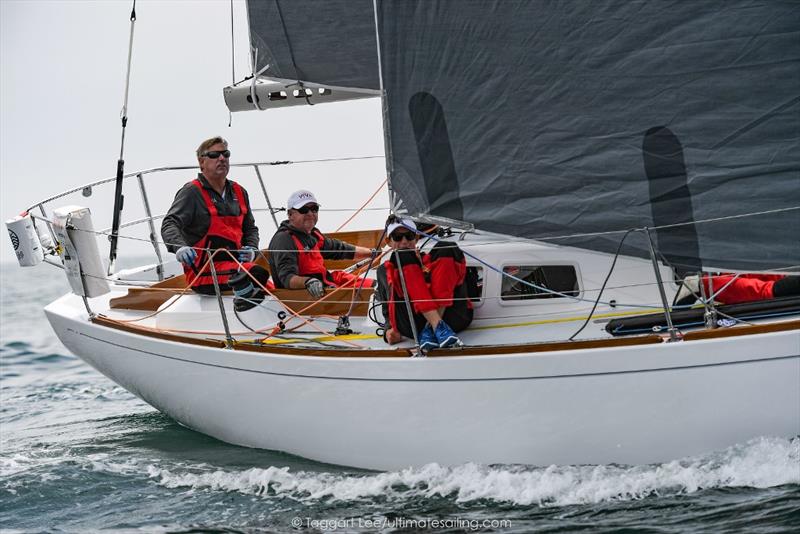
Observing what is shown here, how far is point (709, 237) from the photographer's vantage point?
184 inches

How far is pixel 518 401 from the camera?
479cm

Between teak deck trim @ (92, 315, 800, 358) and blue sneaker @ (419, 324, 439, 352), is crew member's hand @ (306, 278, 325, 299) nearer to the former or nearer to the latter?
teak deck trim @ (92, 315, 800, 358)

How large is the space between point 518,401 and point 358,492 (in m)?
0.89

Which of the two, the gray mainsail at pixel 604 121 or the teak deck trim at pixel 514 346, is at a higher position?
the gray mainsail at pixel 604 121

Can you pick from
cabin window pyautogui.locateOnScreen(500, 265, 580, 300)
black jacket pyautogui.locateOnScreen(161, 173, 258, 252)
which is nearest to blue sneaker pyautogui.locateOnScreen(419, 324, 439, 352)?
cabin window pyautogui.locateOnScreen(500, 265, 580, 300)

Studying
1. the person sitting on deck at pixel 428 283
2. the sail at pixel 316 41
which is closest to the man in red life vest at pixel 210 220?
the sail at pixel 316 41

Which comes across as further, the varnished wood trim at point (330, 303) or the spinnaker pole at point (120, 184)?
the spinnaker pole at point (120, 184)

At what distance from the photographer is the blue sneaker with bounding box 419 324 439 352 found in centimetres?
495

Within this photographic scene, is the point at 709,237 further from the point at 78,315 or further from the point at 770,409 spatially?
the point at 78,315

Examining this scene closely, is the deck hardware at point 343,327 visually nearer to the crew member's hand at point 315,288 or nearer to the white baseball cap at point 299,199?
the crew member's hand at point 315,288

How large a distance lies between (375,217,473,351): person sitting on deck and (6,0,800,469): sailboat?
0.11m

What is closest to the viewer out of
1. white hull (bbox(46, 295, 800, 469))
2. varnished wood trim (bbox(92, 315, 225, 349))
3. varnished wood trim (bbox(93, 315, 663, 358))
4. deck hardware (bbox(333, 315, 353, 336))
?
white hull (bbox(46, 295, 800, 469))

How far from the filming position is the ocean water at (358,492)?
4398 mm

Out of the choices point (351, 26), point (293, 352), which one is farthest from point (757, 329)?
point (351, 26)
